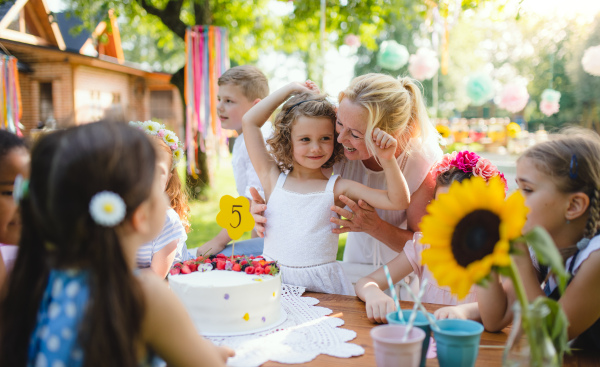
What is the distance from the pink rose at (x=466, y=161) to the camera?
6.74ft

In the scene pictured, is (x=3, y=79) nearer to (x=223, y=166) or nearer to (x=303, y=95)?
(x=303, y=95)

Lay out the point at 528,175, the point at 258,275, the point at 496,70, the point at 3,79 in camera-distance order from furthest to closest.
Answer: the point at 496,70 < the point at 3,79 < the point at 258,275 < the point at 528,175

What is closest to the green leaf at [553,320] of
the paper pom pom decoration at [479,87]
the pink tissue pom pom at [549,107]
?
the paper pom pom decoration at [479,87]

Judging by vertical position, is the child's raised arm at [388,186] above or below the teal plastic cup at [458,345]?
above

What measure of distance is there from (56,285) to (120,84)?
16.8 m

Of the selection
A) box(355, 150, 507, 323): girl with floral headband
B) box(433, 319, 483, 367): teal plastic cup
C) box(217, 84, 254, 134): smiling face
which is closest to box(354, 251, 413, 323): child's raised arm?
box(355, 150, 507, 323): girl with floral headband

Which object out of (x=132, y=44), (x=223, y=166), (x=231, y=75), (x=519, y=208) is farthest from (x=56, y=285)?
(x=132, y=44)

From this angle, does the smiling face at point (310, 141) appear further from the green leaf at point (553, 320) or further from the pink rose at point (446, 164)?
the green leaf at point (553, 320)

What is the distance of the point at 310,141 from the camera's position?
220cm

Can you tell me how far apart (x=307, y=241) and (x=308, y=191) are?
0.76 ft

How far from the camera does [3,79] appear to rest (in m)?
7.31

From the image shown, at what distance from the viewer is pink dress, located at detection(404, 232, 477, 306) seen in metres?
2.03

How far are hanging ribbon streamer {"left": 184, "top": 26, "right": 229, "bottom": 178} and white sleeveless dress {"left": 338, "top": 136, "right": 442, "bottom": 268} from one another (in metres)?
5.10

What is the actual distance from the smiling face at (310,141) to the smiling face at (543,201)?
0.97 metres
